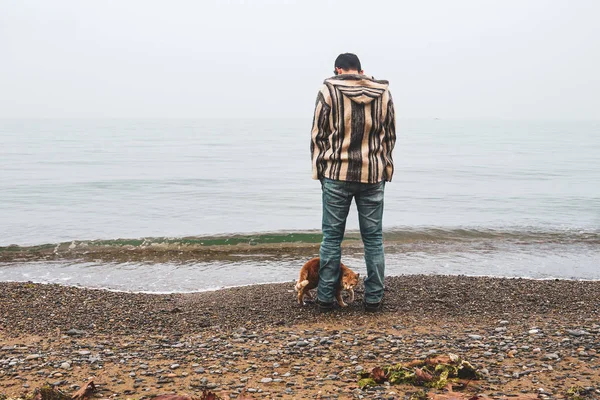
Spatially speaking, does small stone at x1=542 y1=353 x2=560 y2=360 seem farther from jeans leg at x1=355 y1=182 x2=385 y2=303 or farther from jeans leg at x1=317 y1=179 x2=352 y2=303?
jeans leg at x1=317 y1=179 x2=352 y2=303

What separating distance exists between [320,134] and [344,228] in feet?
3.34

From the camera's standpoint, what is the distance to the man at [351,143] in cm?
577

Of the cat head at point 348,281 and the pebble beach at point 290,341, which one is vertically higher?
the cat head at point 348,281

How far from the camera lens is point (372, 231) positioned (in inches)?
Result: 243

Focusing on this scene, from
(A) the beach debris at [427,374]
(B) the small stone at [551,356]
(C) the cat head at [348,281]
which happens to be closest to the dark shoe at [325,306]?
(C) the cat head at [348,281]

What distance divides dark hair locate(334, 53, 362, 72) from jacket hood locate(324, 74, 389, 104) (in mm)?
118

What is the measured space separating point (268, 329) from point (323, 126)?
6.85 feet

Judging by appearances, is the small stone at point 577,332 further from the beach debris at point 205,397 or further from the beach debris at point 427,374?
the beach debris at point 205,397

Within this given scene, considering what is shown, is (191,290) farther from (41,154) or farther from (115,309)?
(41,154)

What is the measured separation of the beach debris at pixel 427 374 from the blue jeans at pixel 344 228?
1.93m

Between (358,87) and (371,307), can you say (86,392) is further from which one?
(358,87)

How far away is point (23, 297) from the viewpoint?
25.0 feet

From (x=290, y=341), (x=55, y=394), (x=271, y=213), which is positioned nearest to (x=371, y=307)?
(x=290, y=341)

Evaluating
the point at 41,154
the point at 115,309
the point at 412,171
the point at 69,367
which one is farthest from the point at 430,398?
the point at 41,154
